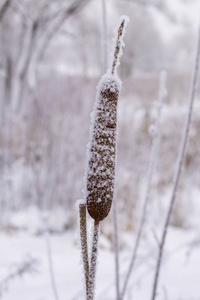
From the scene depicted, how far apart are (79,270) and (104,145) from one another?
2.01m

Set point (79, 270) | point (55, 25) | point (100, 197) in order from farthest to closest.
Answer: point (55, 25) < point (79, 270) < point (100, 197)

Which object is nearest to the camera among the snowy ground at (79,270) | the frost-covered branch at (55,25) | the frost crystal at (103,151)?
the frost crystal at (103,151)

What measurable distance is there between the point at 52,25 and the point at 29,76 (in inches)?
76.9

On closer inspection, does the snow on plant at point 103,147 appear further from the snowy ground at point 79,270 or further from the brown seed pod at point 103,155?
the snowy ground at point 79,270

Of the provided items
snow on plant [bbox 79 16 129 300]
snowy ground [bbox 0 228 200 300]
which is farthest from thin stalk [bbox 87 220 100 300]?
snowy ground [bbox 0 228 200 300]

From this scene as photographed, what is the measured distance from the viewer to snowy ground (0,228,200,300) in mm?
1365

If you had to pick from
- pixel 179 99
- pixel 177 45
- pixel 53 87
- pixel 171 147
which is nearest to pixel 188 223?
pixel 171 147

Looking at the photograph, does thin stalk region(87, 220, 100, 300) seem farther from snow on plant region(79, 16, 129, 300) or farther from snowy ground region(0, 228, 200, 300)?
snowy ground region(0, 228, 200, 300)

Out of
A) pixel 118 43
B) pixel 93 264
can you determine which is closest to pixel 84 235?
pixel 93 264

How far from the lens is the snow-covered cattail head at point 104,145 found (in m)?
0.30

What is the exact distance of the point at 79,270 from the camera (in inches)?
85.1

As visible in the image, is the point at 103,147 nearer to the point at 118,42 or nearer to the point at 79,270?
the point at 118,42

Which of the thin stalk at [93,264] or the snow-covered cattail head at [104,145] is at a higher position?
the snow-covered cattail head at [104,145]

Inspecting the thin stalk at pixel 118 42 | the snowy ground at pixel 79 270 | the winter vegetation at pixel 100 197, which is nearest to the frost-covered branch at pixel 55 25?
the winter vegetation at pixel 100 197
